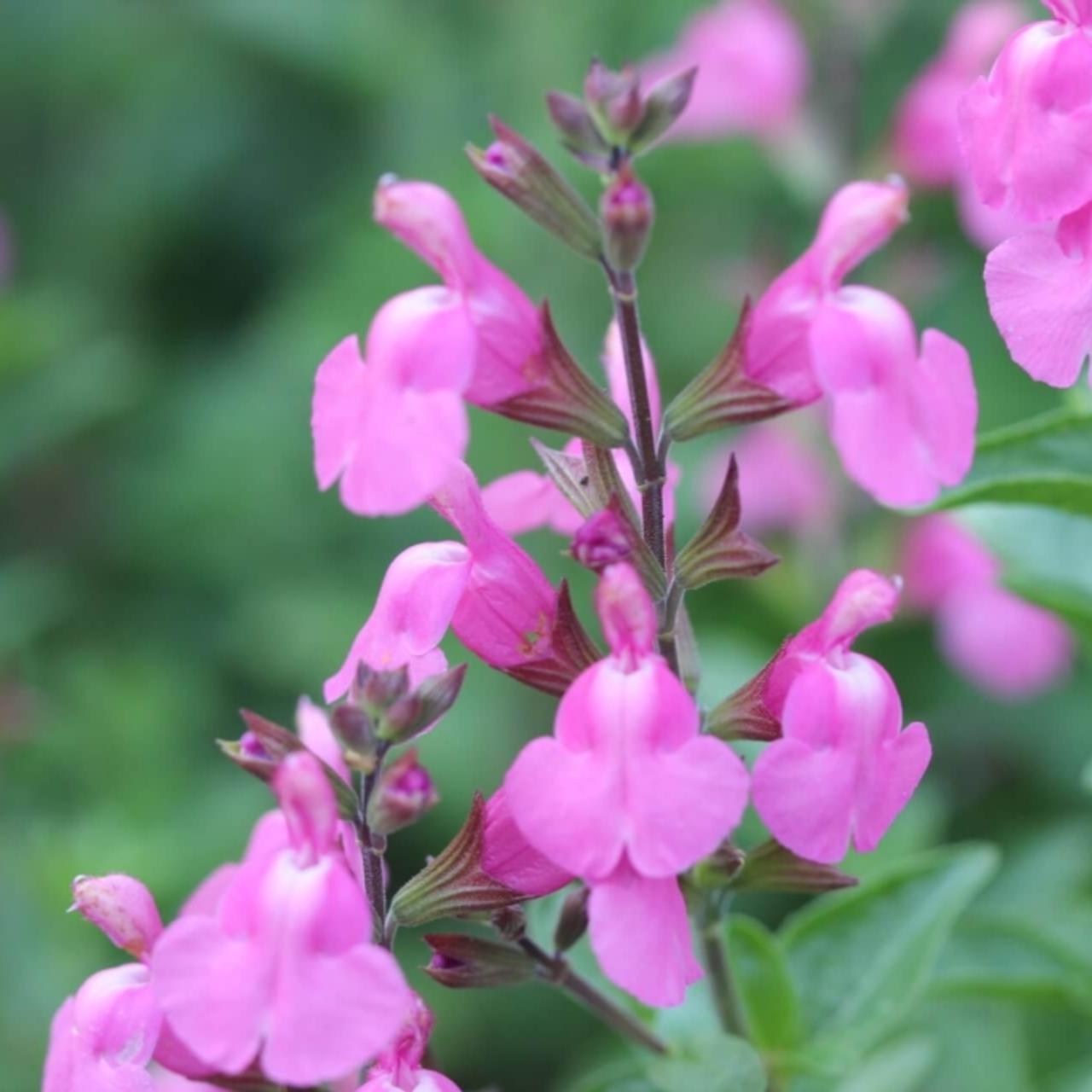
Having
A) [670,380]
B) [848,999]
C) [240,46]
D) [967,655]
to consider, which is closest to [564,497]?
[848,999]

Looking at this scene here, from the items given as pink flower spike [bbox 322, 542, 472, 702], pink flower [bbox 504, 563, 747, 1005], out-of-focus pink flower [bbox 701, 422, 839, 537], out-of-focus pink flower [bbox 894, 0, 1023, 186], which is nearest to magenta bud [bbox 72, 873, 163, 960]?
pink flower spike [bbox 322, 542, 472, 702]

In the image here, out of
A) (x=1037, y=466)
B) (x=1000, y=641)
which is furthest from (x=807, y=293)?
(x=1000, y=641)

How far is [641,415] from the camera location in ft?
2.86

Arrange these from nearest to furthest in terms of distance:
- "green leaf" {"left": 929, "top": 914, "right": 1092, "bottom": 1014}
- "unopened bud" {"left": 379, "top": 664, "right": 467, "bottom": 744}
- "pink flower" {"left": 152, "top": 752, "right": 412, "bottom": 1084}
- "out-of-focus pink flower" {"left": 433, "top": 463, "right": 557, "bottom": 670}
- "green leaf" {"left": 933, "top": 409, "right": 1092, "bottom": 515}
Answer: "pink flower" {"left": 152, "top": 752, "right": 412, "bottom": 1084}, "unopened bud" {"left": 379, "top": 664, "right": 467, "bottom": 744}, "out-of-focus pink flower" {"left": 433, "top": 463, "right": 557, "bottom": 670}, "green leaf" {"left": 933, "top": 409, "right": 1092, "bottom": 515}, "green leaf" {"left": 929, "top": 914, "right": 1092, "bottom": 1014}

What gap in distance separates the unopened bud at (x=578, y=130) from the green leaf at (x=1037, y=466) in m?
0.33

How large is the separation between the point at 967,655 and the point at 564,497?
1.44 metres

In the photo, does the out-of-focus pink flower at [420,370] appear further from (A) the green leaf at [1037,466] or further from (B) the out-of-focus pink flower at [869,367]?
(A) the green leaf at [1037,466]

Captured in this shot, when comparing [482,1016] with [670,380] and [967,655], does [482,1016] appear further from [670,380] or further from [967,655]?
[670,380]

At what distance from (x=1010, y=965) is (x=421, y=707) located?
65 centimetres

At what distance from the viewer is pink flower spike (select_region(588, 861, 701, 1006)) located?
0.78m

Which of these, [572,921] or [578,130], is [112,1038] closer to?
[572,921]

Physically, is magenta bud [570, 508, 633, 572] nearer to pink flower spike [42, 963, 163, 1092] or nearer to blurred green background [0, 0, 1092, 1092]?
pink flower spike [42, 963, 163, 1092]

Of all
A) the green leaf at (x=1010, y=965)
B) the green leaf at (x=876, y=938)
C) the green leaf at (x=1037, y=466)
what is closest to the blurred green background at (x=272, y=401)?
the green leaf at (x=1010, y=965)

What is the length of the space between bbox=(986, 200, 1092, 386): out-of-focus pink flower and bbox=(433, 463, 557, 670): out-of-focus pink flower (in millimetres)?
280
